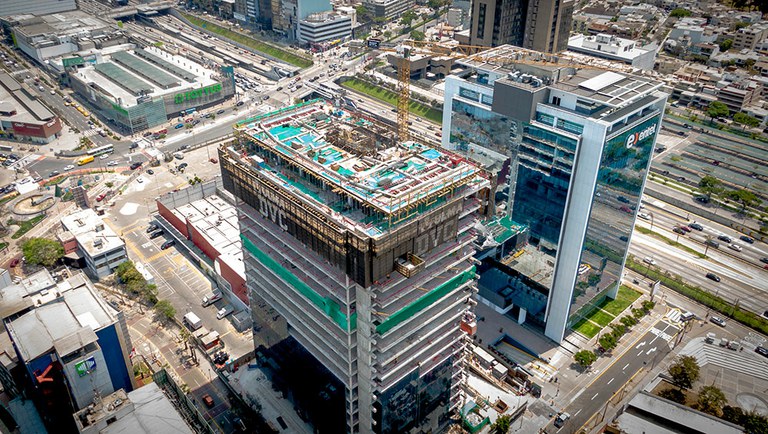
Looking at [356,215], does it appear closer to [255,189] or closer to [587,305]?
[255,189]

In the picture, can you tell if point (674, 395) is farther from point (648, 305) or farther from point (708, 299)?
point (708, 299)

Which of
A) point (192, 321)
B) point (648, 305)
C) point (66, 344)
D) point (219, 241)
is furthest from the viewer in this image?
point (219, 241)

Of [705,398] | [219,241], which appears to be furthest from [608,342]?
[219,241]

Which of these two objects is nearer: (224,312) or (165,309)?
(165,309)

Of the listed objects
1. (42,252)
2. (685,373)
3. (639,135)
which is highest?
(639,135)

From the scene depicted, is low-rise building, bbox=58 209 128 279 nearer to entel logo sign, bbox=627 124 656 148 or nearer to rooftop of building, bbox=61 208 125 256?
rooftop of building, bbox=61 208 125 256

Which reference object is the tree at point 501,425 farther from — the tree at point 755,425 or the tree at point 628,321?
the tree at point 755,425

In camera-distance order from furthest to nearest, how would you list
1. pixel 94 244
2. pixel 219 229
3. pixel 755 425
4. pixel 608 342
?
pixel 219 229 < pixel 94 244 < pixel 608 342 < pixel 755 425
